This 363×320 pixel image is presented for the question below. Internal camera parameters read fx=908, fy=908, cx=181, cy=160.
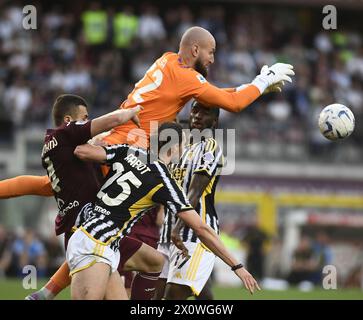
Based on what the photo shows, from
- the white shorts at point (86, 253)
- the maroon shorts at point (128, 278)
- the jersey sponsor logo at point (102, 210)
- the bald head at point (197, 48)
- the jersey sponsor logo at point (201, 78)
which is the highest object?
the bald head at point (197, 48)

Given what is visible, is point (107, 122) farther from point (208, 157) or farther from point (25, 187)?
point (25, 187)

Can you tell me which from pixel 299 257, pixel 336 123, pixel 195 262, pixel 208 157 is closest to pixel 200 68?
pixel 208 157

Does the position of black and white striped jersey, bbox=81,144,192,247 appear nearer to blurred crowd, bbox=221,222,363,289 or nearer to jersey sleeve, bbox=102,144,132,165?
jersey sleeve, bbox=102,144,132,165

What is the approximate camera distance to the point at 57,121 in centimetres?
830

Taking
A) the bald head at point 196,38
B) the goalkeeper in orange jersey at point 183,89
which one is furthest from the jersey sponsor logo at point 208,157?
the bald head at point 196,38

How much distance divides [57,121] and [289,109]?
1625 cm

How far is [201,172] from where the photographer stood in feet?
28.5

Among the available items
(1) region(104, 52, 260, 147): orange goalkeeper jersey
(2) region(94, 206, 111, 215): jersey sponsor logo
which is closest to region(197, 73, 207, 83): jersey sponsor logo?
(1) region(104, 52, 260, 147): orange goalkeeper jersey

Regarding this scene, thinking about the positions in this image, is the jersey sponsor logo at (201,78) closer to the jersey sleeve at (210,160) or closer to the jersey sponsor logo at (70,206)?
the jersey sleeve at (210,160)

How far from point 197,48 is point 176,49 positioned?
15.4 metres

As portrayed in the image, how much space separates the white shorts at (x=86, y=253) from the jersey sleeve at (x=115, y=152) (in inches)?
25.9

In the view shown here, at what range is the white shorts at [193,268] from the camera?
867 cm

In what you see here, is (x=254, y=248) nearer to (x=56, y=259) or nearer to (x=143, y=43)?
(x=56, y=259)

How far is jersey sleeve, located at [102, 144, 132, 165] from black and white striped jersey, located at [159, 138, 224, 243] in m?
1.22
